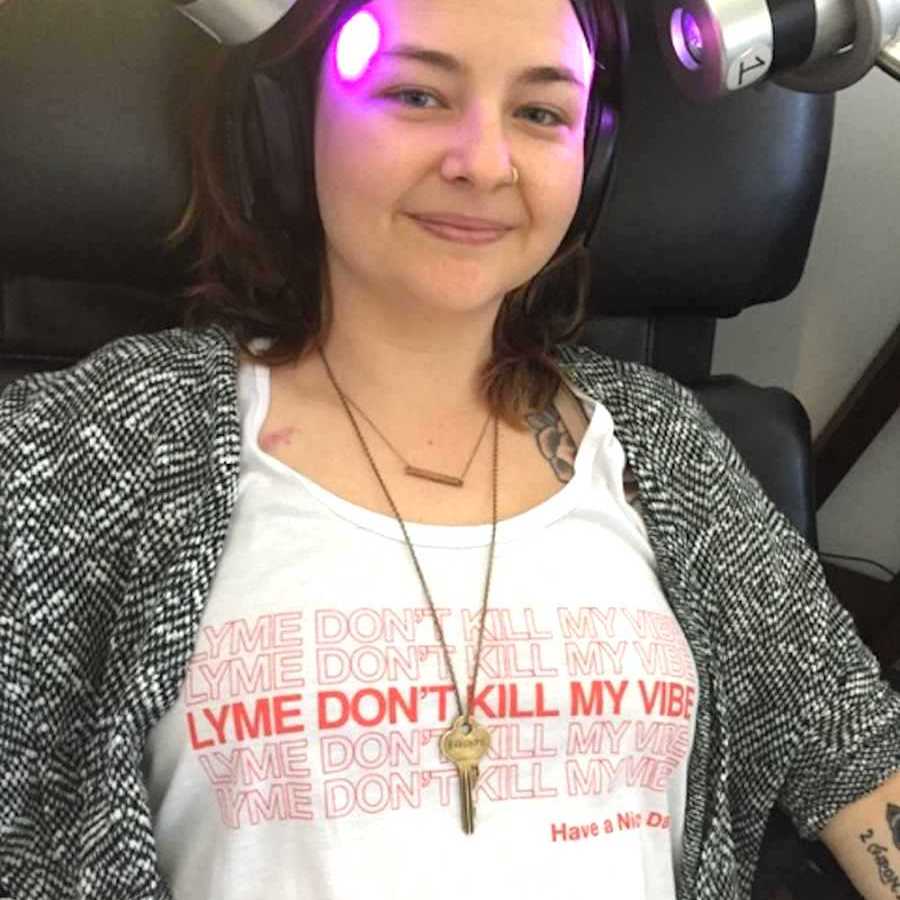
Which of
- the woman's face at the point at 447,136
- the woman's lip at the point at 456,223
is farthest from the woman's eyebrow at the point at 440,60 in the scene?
the woman's lip at the point at 456,223

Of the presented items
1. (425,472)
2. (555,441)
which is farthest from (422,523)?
(555,441)

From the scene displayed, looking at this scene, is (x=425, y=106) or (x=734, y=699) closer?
(x=425, y=106)

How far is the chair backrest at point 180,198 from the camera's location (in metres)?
1.00

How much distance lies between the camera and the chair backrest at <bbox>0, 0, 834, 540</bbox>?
3.28ft

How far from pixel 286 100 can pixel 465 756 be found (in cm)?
50

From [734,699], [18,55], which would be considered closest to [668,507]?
[734,699]

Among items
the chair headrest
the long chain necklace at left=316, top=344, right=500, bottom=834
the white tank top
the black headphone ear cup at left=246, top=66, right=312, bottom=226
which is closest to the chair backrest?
the chair headrest

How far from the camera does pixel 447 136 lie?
878mm

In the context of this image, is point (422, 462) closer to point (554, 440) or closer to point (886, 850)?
point (554, 440)

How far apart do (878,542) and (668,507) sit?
2.52 ft

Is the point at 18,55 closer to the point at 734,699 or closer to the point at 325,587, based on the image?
the point at 325,587

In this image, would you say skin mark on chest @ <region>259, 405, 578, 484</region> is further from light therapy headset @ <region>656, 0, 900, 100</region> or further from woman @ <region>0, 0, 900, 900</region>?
light therapy headset @ <region>656, 0, 900, 100</region>

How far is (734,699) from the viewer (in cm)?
105

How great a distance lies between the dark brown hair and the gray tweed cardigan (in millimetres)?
37
